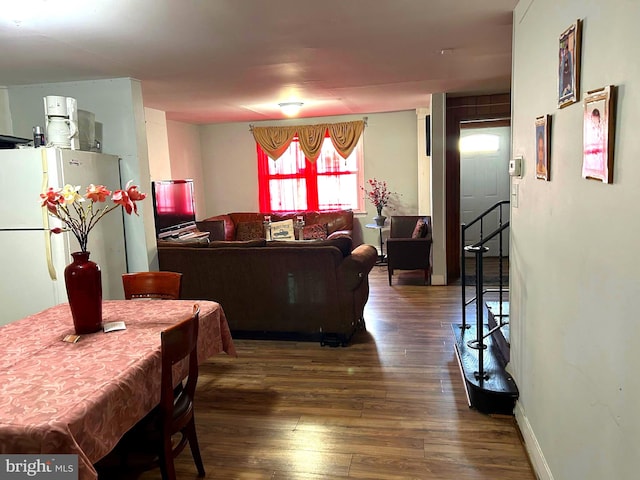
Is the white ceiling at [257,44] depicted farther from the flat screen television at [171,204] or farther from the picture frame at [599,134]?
the picture frame at [599,134]

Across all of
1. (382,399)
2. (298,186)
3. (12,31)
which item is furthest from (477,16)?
(298,186)

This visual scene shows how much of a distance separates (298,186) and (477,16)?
17.9 feet

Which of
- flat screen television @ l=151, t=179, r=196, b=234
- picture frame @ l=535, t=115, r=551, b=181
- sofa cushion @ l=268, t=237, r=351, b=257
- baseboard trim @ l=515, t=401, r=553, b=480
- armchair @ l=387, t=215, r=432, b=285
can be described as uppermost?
picture frame @ l=535, t=115, r=551, b=181

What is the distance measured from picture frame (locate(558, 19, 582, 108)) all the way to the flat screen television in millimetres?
4385

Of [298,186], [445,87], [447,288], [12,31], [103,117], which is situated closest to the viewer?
[12,31]

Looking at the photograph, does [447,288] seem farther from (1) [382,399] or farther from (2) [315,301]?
(1) [382,399]

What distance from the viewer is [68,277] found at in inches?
88.7

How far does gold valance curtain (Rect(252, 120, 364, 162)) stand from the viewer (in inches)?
298

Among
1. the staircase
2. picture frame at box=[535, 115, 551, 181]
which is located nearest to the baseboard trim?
the staircase

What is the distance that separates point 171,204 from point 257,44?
3.21 metres

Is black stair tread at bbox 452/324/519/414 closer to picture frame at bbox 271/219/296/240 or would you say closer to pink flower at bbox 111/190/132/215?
picture frame at bbox 271/219/296/240

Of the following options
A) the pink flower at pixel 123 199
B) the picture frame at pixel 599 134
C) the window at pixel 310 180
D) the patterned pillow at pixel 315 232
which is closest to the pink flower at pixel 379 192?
the window at pixel 310 180

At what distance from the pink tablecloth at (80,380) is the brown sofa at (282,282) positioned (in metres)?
1.60

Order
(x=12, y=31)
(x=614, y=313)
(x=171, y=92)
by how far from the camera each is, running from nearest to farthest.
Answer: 1. (x=614, y=313)
2. (x=12, y=31)
3. (x=171, y=92)
